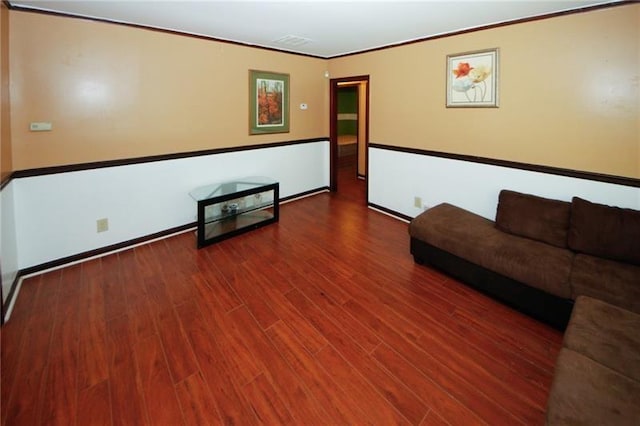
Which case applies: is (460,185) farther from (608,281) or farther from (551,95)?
(608,281)

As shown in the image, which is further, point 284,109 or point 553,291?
point 284,109

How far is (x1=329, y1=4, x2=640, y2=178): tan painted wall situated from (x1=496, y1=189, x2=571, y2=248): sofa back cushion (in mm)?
446

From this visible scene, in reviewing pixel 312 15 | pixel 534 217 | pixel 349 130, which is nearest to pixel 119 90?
pixel 312 15

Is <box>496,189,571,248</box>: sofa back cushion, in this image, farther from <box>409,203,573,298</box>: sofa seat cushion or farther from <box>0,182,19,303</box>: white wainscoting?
<box>0,182,19,303</box>: white wainscoting

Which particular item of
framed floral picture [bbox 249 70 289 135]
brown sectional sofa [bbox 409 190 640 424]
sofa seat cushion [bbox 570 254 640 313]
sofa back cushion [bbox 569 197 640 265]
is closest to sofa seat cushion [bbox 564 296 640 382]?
brown sectional sofa [bbox 409 190 640 424]

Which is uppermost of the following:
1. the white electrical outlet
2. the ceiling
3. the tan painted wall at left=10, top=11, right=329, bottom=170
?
the ceiling

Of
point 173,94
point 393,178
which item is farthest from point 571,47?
point 173,94

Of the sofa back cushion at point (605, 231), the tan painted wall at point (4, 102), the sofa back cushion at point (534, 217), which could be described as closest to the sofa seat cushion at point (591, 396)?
the sofa back cushion at point (605, 231)

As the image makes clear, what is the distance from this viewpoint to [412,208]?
173 inches

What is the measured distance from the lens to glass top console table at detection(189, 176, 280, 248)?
370 cm

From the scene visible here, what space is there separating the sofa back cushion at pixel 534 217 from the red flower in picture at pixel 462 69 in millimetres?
1423

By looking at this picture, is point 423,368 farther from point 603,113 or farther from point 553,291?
point 603,113

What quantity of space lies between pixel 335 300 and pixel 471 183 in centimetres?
213

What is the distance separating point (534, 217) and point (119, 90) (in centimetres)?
412
